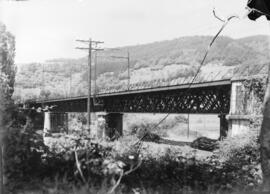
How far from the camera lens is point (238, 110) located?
25.2m

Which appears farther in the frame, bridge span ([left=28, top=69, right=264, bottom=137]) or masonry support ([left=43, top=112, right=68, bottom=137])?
bridge span ([left=28, top=69, right=264, bottom=137])

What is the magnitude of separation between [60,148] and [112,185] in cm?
120

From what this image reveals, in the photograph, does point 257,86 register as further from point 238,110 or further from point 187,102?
point 187,102

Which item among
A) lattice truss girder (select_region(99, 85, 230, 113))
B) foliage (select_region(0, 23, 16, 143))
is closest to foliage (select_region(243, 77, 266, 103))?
lattice truss girder (select_region(99, 85, 230, 113))

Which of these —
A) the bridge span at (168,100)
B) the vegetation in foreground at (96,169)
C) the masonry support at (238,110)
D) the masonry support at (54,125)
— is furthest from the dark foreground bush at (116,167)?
the bridge span at (168,100)

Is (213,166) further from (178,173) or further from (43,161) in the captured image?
(43,161)

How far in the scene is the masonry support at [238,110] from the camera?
23866mm

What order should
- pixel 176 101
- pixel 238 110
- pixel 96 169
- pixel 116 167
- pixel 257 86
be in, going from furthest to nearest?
pixel 176 101, pixel 238 110, pixel 257 86, pixel 96 169, pixel 116 167

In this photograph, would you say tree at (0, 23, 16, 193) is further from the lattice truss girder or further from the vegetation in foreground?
the lattice truss girder

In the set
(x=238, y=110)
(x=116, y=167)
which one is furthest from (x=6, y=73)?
(x=238, y=110)

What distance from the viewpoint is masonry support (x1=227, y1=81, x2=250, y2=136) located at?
23866mm

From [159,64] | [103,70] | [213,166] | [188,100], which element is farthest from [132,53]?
[213,166]

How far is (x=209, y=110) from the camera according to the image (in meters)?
35.4

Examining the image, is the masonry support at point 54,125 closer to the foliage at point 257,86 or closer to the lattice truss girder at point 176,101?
the foliage at point 257,86
